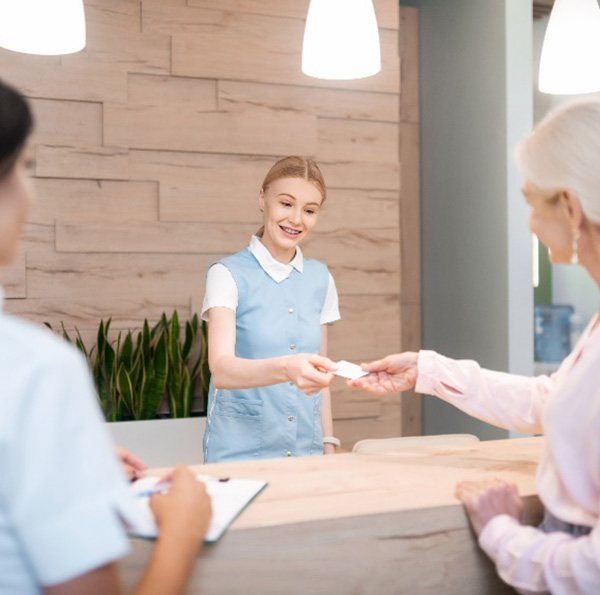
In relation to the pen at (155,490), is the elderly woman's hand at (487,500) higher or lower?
lower

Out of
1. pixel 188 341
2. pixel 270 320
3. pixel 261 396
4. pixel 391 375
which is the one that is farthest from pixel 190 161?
pixel 391 375

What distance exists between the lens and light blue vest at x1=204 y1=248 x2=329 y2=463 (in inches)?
106

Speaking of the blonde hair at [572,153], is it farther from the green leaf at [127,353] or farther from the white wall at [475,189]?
the white wall at [475,189]

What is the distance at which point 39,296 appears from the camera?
3.86m

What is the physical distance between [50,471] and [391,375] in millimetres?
1460

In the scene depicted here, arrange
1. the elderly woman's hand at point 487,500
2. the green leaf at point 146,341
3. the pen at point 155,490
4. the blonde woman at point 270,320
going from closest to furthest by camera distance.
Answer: the pen at point 155,490 → the elderly woman's hand at point 487,500 → the blonde woman at point 270,320 → the green leaf at point 146,341

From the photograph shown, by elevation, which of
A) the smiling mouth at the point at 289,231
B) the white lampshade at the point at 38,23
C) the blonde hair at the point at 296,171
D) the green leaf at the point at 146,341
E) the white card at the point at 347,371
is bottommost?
the green leaf at the point at 146,341

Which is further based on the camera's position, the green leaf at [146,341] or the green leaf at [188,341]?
the green leaf at [188,341]

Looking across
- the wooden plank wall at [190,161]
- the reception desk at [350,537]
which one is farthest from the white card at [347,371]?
the wooden plank wall at [190,161]

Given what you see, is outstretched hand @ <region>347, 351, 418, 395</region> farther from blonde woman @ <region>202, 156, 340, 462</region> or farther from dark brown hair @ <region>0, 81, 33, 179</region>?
dark brown hair @ <region>0, 81, 33, 179</region>

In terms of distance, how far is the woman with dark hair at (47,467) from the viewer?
2.70 ft

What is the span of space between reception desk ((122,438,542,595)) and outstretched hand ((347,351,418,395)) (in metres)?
0.34

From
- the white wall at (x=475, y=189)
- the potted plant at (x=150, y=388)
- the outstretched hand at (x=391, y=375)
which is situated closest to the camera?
the outstretched hand at (x=391, y=375)

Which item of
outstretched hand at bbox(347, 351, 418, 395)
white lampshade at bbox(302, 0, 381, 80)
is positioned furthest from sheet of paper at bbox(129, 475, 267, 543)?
white lampshade at bbox(302, 0, 381, 80)
